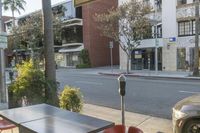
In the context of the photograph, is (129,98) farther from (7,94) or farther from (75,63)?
(75,63)

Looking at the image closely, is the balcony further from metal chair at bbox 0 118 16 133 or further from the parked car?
metal chair at bbox 0 118 16 133

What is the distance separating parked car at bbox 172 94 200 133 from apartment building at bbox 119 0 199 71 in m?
23.2

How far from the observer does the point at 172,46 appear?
103 feet

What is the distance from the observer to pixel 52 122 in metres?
4.18

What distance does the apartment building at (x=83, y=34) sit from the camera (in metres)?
44.6

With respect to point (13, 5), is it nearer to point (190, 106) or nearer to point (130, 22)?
point (130, 22)

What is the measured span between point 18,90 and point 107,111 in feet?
10.7

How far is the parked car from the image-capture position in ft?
17.6

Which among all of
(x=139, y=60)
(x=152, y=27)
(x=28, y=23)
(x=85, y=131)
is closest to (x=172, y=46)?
(x=152, y=27)

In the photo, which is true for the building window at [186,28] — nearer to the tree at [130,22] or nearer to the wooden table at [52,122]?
the tree at [130,22]

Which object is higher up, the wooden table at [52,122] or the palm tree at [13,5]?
the palm tree at [13,5]


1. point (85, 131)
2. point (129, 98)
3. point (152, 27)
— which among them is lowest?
point (129, 98)

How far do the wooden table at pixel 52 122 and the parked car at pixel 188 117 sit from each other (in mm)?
2017

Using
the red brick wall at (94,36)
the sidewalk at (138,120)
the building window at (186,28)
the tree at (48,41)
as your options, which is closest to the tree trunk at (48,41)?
the tree at (48,41)
